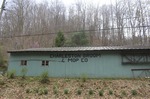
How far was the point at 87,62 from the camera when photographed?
18500 mm

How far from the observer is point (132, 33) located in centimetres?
3209

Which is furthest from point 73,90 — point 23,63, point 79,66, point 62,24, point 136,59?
point 62,24

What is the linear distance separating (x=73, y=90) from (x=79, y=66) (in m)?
5.57

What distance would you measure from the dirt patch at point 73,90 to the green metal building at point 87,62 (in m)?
3.29

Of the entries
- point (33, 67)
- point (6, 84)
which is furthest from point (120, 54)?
point (6, 84)

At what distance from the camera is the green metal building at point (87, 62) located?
57.9 ft

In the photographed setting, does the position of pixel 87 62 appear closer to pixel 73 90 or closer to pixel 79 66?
pixel 79 66

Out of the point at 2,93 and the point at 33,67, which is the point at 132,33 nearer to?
the point at 33,67

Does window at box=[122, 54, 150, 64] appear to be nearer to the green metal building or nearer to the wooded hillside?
the green metal building

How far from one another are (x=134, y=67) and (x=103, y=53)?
3050 mm

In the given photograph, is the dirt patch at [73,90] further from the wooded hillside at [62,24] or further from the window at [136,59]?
the wooded hillside at [62,24]

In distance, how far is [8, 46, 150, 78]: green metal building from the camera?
1766cm

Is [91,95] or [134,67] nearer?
[91,95]

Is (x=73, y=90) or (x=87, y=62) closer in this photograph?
(x=73, y=90)
